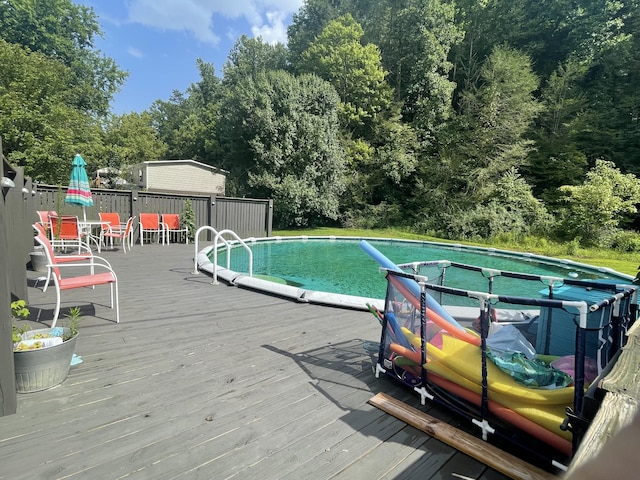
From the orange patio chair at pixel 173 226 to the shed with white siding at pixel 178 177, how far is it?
366 inches

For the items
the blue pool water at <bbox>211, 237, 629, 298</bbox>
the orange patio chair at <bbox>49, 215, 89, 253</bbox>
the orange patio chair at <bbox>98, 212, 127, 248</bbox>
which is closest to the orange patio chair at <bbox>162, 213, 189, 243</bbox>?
the orange patio chair at <bbox>98, 212, 127, 248</bbox>

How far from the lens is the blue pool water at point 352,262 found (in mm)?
8133

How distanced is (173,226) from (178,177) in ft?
33.7

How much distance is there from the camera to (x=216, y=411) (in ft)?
7.18

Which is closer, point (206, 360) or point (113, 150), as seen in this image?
point (206, 360)

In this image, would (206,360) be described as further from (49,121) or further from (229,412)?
(49,121)

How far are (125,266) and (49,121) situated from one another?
49.0 ft

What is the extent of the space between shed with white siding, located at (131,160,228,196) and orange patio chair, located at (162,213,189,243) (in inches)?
366

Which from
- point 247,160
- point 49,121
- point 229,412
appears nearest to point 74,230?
point 229,412

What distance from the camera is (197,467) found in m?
1.71

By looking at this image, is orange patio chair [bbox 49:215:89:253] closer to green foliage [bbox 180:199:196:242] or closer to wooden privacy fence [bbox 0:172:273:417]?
wooden privacy fence [bbox 0:172:273:417]

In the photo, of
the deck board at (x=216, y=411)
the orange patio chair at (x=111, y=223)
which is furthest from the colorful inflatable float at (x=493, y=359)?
the orange patio chair at (x=111, y=223)

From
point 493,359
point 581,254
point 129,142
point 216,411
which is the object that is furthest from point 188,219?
point 129,142

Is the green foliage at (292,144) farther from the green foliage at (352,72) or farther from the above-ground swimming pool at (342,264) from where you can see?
the above-ground swimming pool at (342,264)
